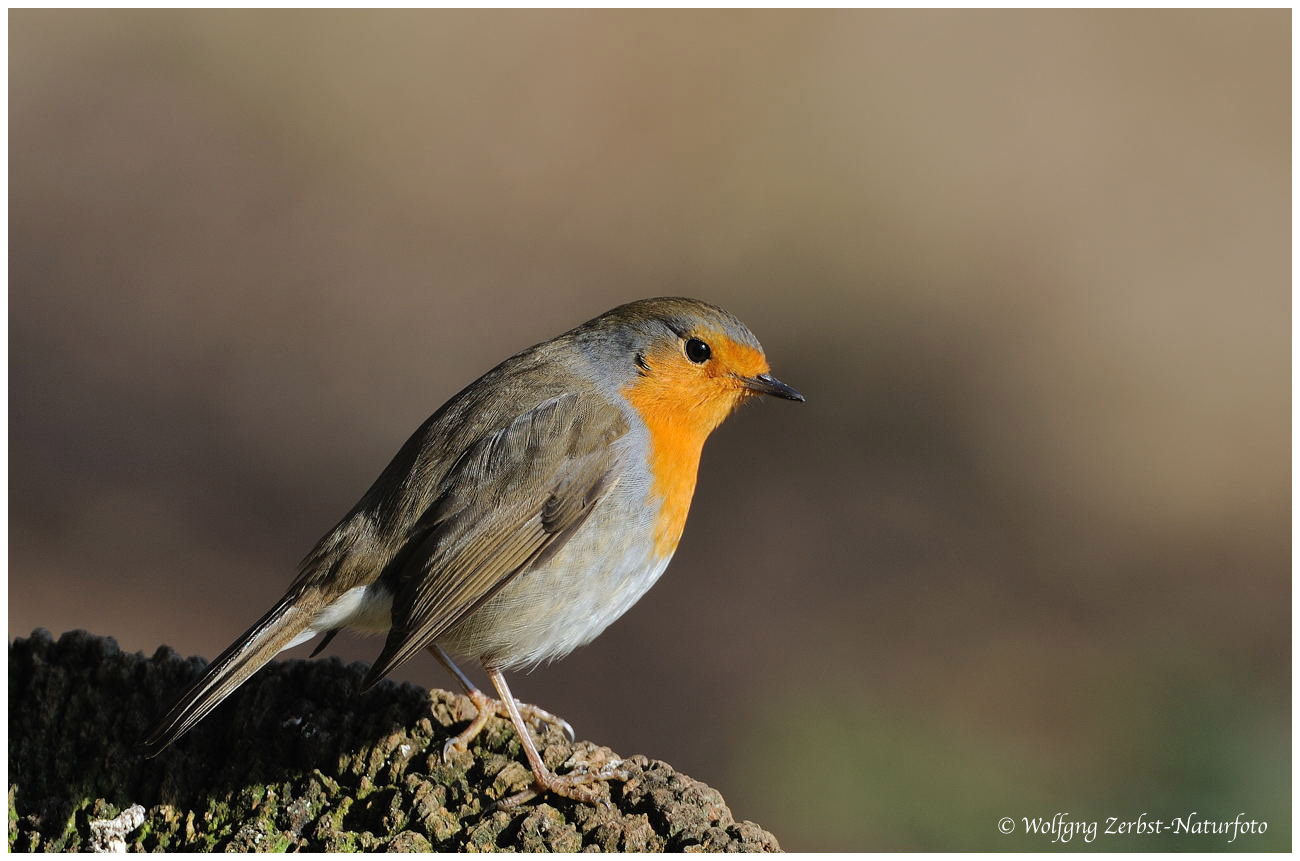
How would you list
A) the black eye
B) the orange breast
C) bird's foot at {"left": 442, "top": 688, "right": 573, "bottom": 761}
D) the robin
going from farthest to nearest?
the black eye, the orange breast, the robin, bird's foot at {"left": 442, "top": 688, "right": 573, "bottom": 761}

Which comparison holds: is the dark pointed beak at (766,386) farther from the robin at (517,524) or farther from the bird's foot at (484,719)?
A: the bird's foot at (484,719)

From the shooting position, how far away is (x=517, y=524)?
3.16 metres

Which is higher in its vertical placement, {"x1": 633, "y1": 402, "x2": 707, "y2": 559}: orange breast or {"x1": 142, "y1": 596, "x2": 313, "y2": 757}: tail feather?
{"x1": 633, "y1": 402, "x2": 707, "y2": 559}: orange breast

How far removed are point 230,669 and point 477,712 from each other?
2.11 feet

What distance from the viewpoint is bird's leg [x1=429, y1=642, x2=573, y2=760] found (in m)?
2.99

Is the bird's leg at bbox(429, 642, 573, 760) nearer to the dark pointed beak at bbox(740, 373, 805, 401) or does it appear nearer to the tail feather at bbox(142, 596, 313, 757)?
the tail feather at bbox(142, 596, 313, 757)

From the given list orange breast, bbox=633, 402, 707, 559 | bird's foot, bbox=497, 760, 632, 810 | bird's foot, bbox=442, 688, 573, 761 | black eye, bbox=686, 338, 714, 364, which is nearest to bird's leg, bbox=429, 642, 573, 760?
bird's foot, bbox=442, 688, 573, 761

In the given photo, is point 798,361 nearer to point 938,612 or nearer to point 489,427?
point 938,612

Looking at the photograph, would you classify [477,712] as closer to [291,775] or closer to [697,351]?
[291,775]

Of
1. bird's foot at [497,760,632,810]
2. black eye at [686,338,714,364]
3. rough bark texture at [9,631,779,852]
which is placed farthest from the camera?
black eye at [686,338,714,364]

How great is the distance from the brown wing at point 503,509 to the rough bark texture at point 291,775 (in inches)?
9.6

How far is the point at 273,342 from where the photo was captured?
7.14 meters

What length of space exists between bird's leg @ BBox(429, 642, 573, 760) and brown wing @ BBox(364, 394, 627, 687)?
0.74ft

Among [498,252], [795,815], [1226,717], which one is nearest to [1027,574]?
[1226,717]
